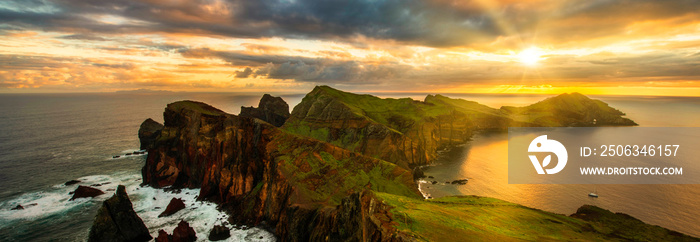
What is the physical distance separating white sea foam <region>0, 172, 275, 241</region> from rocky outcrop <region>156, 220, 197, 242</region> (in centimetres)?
173

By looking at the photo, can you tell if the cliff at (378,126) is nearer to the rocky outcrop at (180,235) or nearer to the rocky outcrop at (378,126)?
the rocky outcrop at (378,126)

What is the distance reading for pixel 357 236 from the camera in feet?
123

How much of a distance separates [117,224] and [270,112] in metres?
108

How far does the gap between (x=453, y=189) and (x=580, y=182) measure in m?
39.8

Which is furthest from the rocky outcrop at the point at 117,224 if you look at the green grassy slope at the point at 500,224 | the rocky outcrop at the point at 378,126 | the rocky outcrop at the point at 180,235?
the rocky outcrop at the point at 378,126

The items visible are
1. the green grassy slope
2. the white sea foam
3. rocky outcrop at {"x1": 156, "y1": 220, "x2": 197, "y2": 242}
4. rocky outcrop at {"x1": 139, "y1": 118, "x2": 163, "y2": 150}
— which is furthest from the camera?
rocky outcrop at {"x1": 139, "y1": 118, "x2": 163, "y2": 150}

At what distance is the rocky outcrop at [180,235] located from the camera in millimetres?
52003

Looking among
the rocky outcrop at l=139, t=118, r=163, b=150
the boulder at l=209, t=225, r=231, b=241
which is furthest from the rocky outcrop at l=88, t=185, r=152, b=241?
the rocky outcrop at l=139, t=118, r=163, b=150

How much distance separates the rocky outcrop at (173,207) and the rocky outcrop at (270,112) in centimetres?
8853

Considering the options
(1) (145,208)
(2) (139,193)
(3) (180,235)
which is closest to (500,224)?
(3) (180,235)

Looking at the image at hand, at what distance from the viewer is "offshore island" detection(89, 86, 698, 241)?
38.9 m

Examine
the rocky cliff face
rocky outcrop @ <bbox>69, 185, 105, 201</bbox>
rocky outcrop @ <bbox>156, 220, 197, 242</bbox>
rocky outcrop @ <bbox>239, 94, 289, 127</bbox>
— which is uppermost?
rocky outcrop @ <bbox>239, 94, 289, 127</bbox>

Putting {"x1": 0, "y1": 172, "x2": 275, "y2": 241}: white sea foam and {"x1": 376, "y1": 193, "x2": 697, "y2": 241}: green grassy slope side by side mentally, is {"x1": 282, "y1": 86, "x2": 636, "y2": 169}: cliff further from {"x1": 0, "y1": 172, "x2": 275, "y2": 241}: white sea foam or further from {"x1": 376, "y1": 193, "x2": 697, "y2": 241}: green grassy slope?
{"x1": 0, "y1": 172, "x2": 275, "y2": 241}: white sea foam

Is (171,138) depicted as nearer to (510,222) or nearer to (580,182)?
(510,222)
